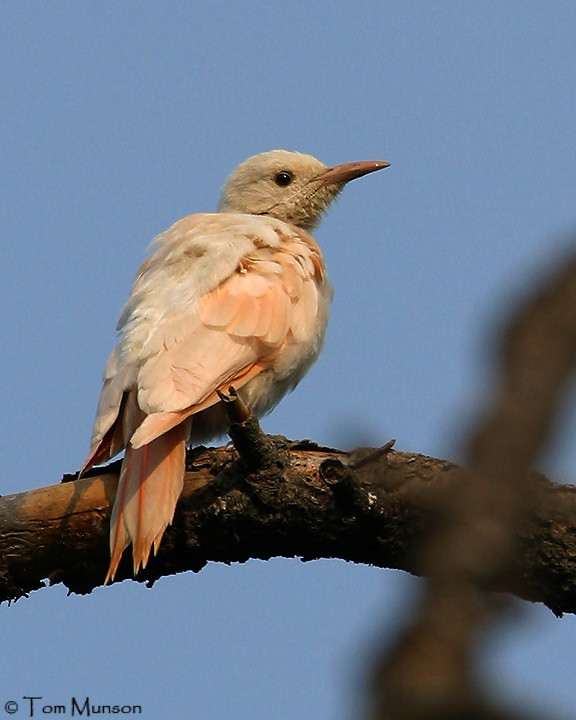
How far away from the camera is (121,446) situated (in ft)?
18.0

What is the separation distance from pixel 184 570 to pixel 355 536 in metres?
1.01

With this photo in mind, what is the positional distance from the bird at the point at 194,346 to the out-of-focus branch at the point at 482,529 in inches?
156

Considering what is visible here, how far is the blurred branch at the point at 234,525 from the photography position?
15.0 feet

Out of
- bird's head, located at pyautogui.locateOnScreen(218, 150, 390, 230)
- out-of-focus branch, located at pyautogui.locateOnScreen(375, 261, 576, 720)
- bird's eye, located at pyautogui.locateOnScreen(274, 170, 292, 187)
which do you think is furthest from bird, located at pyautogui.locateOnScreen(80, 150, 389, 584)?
out-of-focus branch, located at pyautogui.locateOnScreen(375, 261, 576, 720)

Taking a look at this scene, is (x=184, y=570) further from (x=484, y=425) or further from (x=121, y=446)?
(x=484, y=425)

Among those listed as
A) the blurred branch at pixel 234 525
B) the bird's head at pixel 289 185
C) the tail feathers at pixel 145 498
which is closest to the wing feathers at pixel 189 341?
the tail feathers at pixel 145 498

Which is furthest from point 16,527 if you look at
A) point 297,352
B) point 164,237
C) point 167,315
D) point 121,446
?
point 164,237

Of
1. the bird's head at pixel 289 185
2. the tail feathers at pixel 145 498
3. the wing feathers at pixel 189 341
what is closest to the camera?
the tail feathers at pixel 145 498

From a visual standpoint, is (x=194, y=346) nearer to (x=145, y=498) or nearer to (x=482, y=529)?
(x=145, y=498)

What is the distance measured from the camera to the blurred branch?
4566 millimetres

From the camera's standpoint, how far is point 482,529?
38.6 inches

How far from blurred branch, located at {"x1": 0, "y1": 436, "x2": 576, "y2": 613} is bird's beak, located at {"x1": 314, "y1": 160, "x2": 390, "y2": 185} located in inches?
140

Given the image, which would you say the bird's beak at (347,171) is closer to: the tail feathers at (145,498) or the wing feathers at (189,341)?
the wing feathers at (189,341)

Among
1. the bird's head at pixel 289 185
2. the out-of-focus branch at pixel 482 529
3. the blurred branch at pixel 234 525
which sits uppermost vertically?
the bird's head at pixel 289 185
